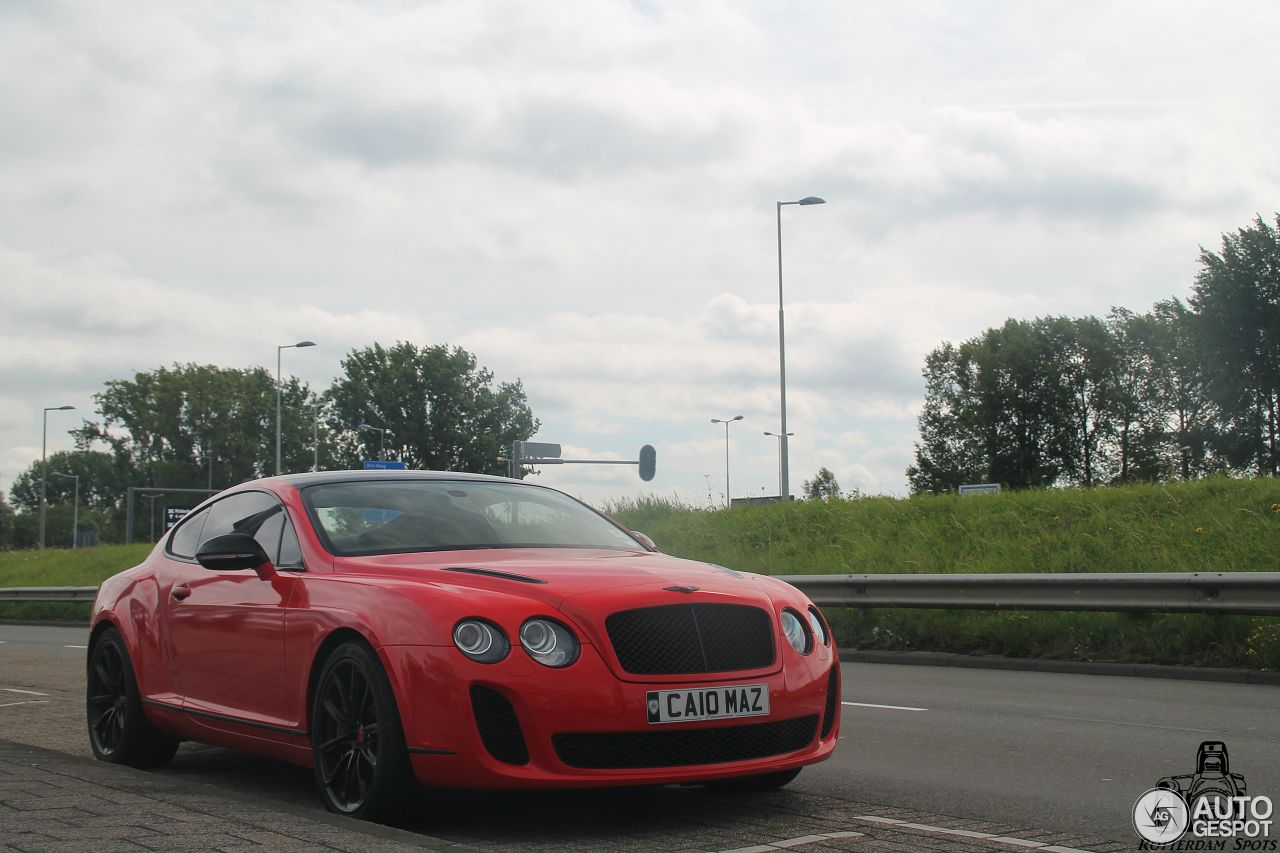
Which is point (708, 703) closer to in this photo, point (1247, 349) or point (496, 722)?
point (496, 722)

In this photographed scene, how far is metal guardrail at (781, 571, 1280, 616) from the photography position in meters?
12.0

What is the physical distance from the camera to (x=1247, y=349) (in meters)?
58.0

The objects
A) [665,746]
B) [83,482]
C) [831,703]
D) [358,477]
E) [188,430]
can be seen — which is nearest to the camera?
[665,746]

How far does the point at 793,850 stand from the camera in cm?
500

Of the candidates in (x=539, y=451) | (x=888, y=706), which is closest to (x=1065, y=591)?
(x=888, y=706)

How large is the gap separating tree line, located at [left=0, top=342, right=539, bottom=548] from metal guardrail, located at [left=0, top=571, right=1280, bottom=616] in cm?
5209

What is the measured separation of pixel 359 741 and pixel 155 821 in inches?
33.8

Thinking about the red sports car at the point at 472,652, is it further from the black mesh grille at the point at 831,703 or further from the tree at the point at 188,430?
the tree at the point at 188,430

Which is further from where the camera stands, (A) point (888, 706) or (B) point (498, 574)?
(A) point (888, 706)

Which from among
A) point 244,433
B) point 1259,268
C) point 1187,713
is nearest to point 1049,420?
point 1259,268

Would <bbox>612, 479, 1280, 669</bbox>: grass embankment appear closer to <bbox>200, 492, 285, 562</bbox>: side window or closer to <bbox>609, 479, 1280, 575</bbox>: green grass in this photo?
<bbox>609, 479, 1280, 575</bbox>: green grass

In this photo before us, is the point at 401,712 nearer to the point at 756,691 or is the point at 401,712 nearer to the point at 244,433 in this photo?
the point at 756,691

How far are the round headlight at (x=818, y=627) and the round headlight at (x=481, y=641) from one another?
1.43m

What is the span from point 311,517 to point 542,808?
5.46 feet
